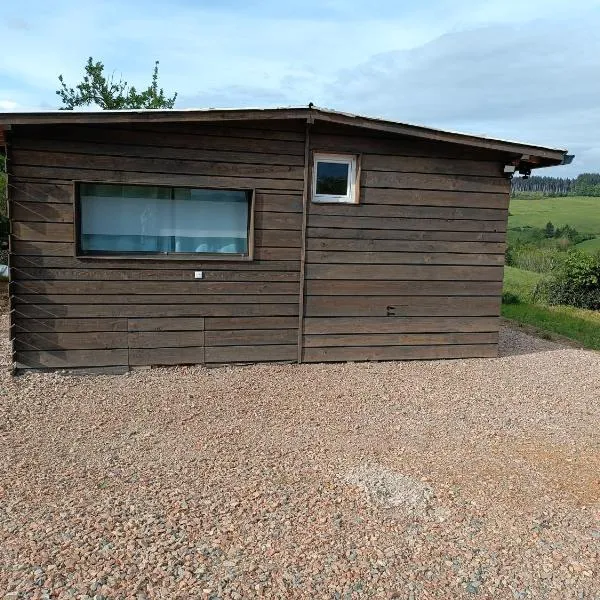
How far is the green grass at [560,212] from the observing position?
3574 centimetres

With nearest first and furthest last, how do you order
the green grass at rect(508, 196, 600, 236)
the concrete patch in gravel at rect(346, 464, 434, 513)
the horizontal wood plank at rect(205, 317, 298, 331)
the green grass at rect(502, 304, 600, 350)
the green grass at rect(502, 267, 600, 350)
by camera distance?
the concrete patch in gravel at rect(346, 464, 434, 513), the horizontal wood plank at rect(205, 317, 298, 331), the green grass at rect(502, 304, 600, 350), the green grass at rect(502, 267, 600, 350), the green grass at rect(508, 196, 600, 236)

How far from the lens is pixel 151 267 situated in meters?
6.72

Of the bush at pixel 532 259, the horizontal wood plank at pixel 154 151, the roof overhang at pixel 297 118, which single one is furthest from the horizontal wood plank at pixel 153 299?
the bush at pixel 532 259

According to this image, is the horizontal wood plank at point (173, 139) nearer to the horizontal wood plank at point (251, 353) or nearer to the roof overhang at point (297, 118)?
the roof overhang at point (297, 118)

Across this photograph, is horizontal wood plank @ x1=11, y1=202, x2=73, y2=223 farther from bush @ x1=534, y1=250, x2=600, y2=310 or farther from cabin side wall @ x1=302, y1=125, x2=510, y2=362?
bush @ x1=534, y1=250, x2=600, y2=310

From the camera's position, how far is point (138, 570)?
2.89 metres

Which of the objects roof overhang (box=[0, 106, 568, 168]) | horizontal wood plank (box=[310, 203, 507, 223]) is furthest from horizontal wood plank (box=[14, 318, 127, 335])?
horizontal wood plank (box=[310, 203, 507, 223])

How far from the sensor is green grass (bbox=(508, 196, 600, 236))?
35.7 metres

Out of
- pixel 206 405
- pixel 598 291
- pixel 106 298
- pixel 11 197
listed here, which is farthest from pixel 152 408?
pixel 598 291

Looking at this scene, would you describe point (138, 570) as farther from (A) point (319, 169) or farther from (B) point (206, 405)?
(A) point (319, 169)

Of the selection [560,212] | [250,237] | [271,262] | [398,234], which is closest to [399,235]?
[398,234]

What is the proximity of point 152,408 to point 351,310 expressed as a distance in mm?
2970

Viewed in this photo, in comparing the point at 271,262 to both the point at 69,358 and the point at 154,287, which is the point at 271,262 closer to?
the point at 154,287

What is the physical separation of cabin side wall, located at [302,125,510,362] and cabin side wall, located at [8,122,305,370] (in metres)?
0.42
